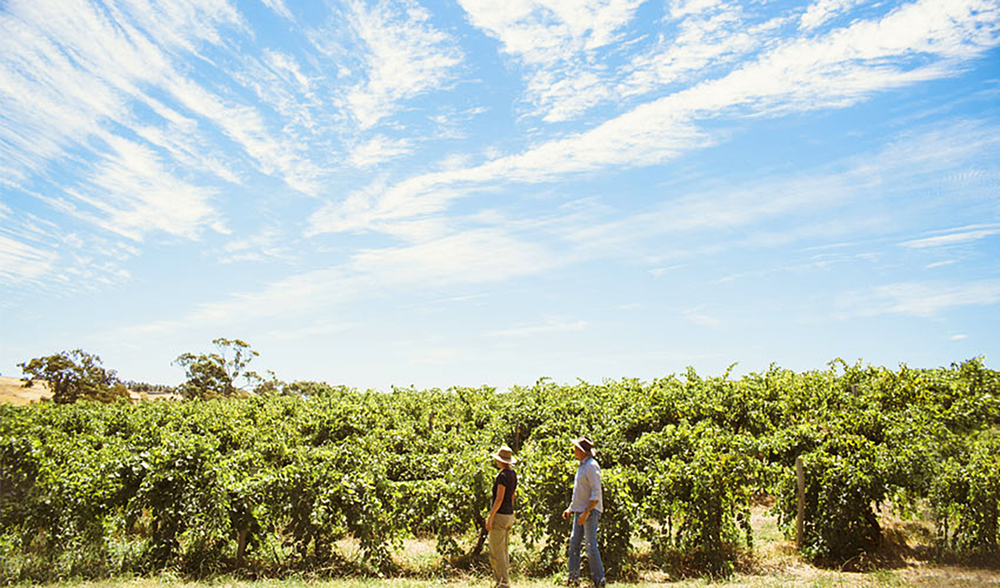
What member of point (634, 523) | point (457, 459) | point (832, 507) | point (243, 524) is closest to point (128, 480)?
point (243, 524)

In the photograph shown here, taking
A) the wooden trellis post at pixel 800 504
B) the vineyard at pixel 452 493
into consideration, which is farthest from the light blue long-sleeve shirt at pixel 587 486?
the wooden trellis post at pixel 800 504

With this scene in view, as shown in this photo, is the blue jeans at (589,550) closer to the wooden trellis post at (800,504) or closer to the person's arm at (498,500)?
the person's arm at (498,500)

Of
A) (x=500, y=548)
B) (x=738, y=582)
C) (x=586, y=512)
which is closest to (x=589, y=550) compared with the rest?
(x=586, y=512)

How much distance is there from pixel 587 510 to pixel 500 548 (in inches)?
52.9

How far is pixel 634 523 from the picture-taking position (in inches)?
373

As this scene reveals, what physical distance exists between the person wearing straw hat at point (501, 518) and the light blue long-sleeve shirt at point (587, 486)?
1052 mm

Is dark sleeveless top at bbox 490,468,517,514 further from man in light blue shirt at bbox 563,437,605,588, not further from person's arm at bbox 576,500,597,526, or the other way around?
person's arm at bbox 576,500,597,526

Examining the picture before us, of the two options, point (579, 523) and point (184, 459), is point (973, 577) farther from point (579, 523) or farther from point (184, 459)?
point (184, 459)

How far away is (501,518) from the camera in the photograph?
780 cm

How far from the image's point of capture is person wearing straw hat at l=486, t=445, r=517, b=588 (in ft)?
25.4

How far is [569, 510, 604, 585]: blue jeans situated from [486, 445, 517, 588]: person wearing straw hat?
1066mm

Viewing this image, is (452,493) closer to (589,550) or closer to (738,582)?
(589,550)

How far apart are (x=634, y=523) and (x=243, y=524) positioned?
643cm

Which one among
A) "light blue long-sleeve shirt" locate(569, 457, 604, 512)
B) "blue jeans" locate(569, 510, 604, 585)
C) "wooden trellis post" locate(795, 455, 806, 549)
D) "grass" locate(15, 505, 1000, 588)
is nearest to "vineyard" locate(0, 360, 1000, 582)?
"wooden trellis post" locate(795, 455, 806, 549)
